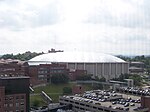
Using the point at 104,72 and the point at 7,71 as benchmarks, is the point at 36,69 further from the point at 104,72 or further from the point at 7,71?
the point at 104,72

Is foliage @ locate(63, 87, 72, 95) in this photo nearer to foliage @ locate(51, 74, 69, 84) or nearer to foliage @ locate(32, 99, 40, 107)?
foliage @ locate(51, 74, 69, 84)

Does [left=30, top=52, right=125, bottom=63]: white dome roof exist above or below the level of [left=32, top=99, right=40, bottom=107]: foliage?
above

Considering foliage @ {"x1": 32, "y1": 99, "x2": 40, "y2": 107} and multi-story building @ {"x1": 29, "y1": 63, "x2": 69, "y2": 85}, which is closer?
foliage @ {"x1": 32, "y1": 99, "x2": 40, "y2": 107}

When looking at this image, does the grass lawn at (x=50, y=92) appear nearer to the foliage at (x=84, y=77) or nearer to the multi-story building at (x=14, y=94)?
the foliage at (x=84, y=77)

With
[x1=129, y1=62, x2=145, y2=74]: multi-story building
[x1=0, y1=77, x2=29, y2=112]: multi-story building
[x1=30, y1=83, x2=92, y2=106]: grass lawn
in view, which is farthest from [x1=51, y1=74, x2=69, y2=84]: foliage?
[x1=129, y1=62, x2=145, y2=74]: multi-story building

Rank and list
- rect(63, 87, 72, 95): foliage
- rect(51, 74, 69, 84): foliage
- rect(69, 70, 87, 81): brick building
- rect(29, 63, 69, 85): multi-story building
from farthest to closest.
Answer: rect(69, 70, 87, 81): brick building, rect(29, 63, 69, 85): multi-story building, rect(51, 74, 69, 84): foliage, rect(63, 87, 72, 95): foliage

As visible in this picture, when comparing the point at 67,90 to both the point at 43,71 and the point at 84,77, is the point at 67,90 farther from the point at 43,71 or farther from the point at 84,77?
the point at 84,77
